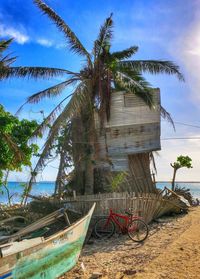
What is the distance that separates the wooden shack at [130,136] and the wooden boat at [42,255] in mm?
9644

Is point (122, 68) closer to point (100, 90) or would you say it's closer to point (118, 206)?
point (100, 90)

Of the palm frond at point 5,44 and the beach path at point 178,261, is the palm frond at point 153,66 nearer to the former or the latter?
the palm frond at point 5,44

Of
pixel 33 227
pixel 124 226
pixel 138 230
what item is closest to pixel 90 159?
pixel 124 226

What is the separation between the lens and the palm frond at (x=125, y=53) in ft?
56.4

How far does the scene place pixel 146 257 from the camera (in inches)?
352

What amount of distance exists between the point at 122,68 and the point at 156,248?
31.5 ft

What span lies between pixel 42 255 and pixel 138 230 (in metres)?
4.99

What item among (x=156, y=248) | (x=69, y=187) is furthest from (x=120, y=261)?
(x=69, y=187)

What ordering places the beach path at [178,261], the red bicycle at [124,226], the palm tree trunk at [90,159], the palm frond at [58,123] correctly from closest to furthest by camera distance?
the beach path at [178,261]
the red bicycle at [124,226]
the palm frond at [58,123]
the palm tree trunk at [90,159]

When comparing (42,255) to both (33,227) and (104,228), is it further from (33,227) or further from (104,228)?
(104,228)

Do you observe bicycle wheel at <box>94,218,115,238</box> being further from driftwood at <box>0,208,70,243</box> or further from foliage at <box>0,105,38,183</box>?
foliage at <box>0,105,38,183</box>

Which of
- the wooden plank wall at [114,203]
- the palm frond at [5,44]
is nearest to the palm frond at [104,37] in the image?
the palm frond at [5,44]

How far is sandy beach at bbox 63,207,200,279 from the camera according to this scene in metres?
7.50

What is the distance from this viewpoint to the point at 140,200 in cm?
1315
